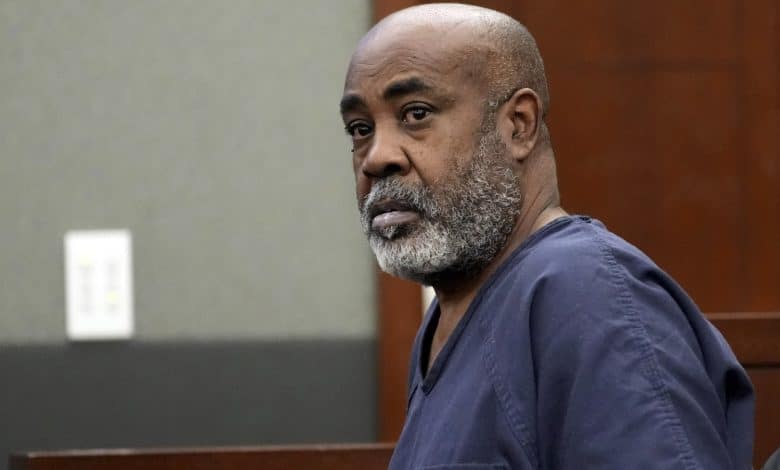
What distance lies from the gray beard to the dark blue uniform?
5cm

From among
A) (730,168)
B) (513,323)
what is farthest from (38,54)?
(513,323)

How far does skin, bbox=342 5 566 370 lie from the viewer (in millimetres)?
1587

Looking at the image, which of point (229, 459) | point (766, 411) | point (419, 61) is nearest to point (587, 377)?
point (419, 61)

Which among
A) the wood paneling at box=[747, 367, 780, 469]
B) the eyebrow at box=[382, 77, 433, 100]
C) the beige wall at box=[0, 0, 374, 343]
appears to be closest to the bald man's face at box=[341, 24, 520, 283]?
the eyebrow at box=[382, 77, 433, 100]

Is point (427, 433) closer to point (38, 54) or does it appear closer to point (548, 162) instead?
point (548, 162)

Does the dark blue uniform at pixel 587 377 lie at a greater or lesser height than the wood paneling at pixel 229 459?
greater

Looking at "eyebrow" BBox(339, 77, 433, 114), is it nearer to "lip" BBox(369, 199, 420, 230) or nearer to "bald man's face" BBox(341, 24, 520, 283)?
"bald man's face" BBox(341, 24, 520, 283)

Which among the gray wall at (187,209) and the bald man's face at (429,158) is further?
the gray wall at (187,209)

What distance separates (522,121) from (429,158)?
0.13 m

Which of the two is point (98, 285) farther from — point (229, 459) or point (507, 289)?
point (507, 289)

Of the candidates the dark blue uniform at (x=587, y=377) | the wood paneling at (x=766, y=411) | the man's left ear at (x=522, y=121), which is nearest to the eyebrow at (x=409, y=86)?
the man's left ear at (x=522, y=121)

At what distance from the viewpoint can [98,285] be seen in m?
2.72

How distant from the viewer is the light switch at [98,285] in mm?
2711

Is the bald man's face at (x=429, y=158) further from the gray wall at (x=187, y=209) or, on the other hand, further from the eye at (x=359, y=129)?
the gray wall at (x=187, y=209)
